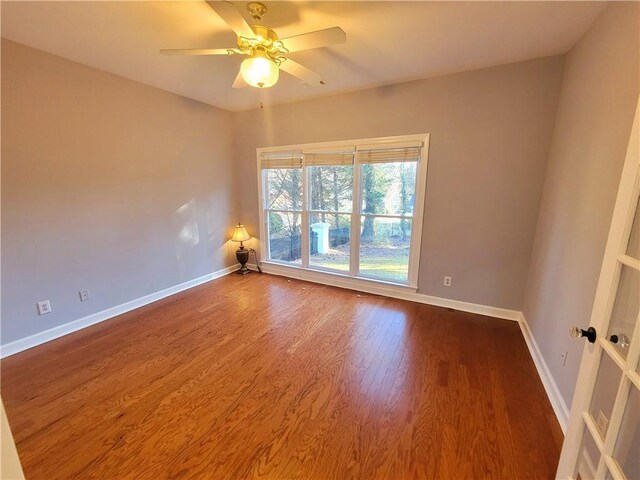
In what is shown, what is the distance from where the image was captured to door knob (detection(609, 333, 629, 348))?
0.96 metres

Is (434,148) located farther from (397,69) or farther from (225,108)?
(225,108)

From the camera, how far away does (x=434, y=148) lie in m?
2.90

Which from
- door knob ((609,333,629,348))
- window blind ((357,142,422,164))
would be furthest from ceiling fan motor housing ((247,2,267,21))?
door knob ((609,333,629,348))

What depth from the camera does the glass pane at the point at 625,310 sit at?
955mm

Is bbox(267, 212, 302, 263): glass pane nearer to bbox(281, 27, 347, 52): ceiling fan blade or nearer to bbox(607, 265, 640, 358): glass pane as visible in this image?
bbox(281, 27, 347, 52): ceiling fan blade

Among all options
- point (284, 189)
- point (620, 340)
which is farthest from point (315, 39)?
point (284, 189)

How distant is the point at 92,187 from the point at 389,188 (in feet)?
10.5

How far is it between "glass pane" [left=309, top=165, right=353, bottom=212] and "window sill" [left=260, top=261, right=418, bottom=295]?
0.95 metres

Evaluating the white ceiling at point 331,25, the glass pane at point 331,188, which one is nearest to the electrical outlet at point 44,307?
the white ceiling at point 331,25

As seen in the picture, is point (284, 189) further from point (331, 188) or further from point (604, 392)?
point (604, 392)

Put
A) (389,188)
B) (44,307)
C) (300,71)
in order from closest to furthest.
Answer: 1. (300,71)
2. (44,307)
3. (389,188)

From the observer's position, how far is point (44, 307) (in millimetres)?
2438

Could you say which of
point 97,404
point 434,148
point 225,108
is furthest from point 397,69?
point 97,404

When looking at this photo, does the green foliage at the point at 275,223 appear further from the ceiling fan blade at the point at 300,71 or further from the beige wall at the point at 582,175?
the beige wall at the point at 582,175
